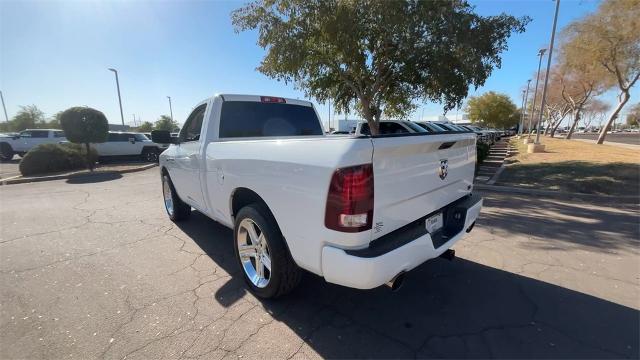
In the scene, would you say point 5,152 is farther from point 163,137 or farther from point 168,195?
point 163,137

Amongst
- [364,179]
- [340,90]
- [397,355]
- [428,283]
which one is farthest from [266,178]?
[340,90]

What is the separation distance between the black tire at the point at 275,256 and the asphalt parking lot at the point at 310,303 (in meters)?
0.23

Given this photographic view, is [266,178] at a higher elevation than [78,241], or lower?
higher

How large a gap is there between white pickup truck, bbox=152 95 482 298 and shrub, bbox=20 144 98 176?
12633 mm

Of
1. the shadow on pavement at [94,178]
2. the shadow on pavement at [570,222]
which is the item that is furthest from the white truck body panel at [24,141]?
the shadow on pavement at [570,222]

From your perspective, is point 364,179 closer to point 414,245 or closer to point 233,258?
point 414,245

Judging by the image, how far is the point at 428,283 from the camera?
3.12 meters

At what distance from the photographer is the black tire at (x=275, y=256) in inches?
98.6

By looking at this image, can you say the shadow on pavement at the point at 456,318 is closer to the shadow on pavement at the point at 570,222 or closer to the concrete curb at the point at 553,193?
the shadow on pavement at the point at 570,222

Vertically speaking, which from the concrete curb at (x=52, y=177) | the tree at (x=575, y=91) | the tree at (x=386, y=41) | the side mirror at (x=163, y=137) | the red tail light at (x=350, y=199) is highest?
the tree at (x=575, y=91)

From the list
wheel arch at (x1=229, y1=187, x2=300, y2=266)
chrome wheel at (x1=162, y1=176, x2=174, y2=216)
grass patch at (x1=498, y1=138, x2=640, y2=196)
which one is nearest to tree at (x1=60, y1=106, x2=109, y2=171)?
chrome wheel at (x1=162, y1=176, x2=174, y2=216)

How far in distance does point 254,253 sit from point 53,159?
46.3ft

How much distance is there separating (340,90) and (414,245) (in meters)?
12.1

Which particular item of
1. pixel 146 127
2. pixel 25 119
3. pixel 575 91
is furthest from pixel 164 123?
pixel 575 91
